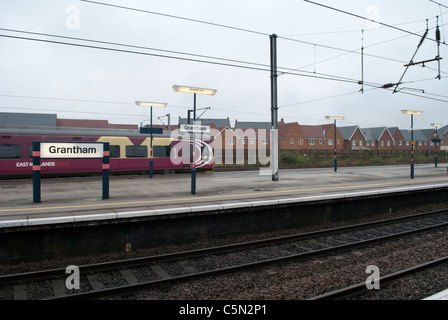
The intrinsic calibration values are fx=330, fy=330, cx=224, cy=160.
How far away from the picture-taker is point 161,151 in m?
20.9

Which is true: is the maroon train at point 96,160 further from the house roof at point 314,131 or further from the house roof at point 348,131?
the house roof at point 348,131

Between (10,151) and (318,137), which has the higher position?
(318,137)

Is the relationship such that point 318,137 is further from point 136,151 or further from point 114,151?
point 114,151

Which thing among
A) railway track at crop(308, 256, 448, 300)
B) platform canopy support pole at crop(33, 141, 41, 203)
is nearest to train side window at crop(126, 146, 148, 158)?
platform canopy support pole at crop(33, 141, 41, 203)

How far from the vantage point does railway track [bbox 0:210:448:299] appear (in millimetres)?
5707

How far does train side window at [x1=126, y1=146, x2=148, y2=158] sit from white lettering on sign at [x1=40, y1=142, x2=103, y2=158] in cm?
923

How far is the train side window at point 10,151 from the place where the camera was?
1656 cm

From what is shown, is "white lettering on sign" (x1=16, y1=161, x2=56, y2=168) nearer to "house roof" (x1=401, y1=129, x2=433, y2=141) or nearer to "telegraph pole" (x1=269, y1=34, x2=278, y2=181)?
"telegraph pole" (x1=269, y1=34, x2=278, y2=181)

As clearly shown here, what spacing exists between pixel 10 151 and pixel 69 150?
8829 millimetres

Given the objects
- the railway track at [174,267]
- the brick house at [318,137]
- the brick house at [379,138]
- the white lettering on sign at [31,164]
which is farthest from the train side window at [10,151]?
the brick house at [379,138]

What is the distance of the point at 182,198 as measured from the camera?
10844 mm

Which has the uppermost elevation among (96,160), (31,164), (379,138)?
(379,138)

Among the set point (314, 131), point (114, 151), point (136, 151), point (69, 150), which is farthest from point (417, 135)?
point (69, 150)

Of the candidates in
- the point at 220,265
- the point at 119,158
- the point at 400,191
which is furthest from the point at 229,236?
the point at 119,158
